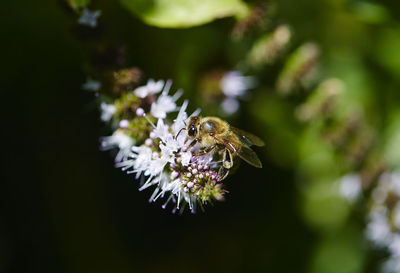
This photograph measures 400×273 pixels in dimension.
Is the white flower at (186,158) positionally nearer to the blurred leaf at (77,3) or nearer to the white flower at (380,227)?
the blurred leaf at (77,3)

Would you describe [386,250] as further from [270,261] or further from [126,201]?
[126,201]

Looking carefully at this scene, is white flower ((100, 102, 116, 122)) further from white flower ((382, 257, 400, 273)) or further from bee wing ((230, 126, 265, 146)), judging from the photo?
white flower ((382, 257, 400, 273))

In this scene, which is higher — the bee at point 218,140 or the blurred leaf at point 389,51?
the blurred leaf at point 389,51

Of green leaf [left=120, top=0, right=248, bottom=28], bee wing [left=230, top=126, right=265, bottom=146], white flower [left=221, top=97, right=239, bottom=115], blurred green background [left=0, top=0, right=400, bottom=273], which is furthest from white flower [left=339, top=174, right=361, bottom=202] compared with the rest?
green leaf [left=120, top=0, right=248, bottom=28]

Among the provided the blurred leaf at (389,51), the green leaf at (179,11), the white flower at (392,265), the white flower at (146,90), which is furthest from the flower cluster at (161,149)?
the blurred leaf at (389,51)

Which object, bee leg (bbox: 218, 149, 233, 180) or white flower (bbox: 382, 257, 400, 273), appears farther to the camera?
white flower (bbox: 382, 257, 400, 273)

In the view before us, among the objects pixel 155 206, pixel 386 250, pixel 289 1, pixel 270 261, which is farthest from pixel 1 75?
pixel 386 250

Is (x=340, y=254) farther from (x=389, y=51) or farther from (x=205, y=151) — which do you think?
(x=205, y=151)
